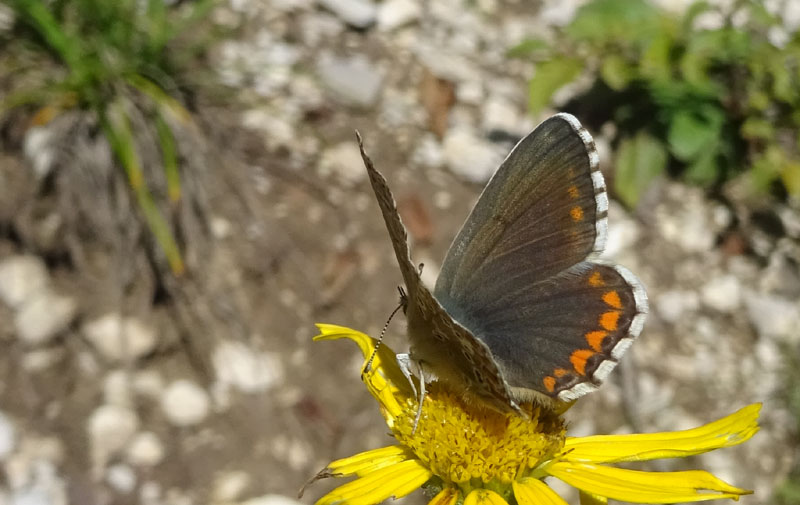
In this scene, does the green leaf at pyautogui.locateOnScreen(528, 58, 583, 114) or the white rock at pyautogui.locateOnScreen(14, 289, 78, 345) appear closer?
Result: the white rock at pyautogui.locateOnScreen(14, 289, 78, 345)

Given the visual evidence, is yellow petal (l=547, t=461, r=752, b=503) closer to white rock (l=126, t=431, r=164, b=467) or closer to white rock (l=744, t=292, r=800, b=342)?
white rock (l=126, t=431, r=164, b=467)

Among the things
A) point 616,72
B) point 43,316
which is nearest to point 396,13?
point 616,72

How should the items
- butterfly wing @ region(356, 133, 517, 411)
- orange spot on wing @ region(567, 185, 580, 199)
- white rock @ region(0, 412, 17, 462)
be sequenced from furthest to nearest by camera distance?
white rock @ region(0, 412, 17, 462) → orange spot on wing @ region(567, 185, 580, 199) → butterfly wing @ region(356, 133, 517, 411)

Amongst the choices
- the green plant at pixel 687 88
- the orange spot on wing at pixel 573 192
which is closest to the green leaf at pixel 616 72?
the green plant at pixel 687 88

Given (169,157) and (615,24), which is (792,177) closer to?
(615,24)

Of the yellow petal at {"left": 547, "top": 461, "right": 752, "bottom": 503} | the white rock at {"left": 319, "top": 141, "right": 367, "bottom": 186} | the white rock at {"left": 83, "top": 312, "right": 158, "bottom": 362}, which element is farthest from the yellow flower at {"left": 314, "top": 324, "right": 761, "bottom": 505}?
the white rock at {"left": 319, "top": 141, "right": 367, "bottom": 186}

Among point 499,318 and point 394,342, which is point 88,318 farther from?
point 499,318
